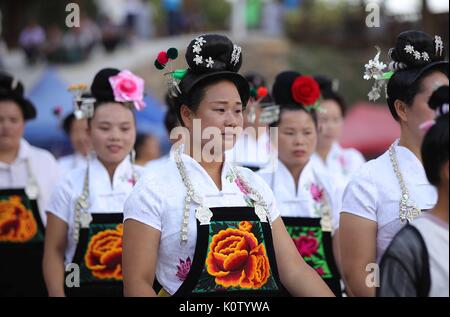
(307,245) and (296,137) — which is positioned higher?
(296,137)

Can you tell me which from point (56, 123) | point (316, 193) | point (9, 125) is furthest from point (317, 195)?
point (56, 123)

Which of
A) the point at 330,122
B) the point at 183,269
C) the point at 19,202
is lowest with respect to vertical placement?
the point at 183,269

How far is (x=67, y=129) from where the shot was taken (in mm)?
6781

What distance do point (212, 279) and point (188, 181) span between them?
0.36m

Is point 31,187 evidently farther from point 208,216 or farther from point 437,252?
point 437,252

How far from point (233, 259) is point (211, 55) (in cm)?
74

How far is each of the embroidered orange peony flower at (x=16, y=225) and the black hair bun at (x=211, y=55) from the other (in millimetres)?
2176

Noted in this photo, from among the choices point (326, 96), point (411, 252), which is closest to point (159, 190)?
point (411, 252)

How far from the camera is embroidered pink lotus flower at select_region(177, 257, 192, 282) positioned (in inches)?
114

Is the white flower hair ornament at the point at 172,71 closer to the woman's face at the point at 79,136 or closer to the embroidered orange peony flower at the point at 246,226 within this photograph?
the embroidered orange peony flower at the point at 246,226

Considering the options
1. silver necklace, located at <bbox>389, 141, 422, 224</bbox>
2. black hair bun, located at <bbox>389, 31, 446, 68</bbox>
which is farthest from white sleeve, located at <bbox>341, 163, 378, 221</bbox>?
black hair bun, located at <bbox>389, 31, 446, 68</bbox>

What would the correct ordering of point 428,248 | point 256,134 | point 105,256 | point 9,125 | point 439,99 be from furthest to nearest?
point 256,134 < point 9,125 < point 105,256 < point 439,99 < point 428,248

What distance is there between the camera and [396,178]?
10.7ft
